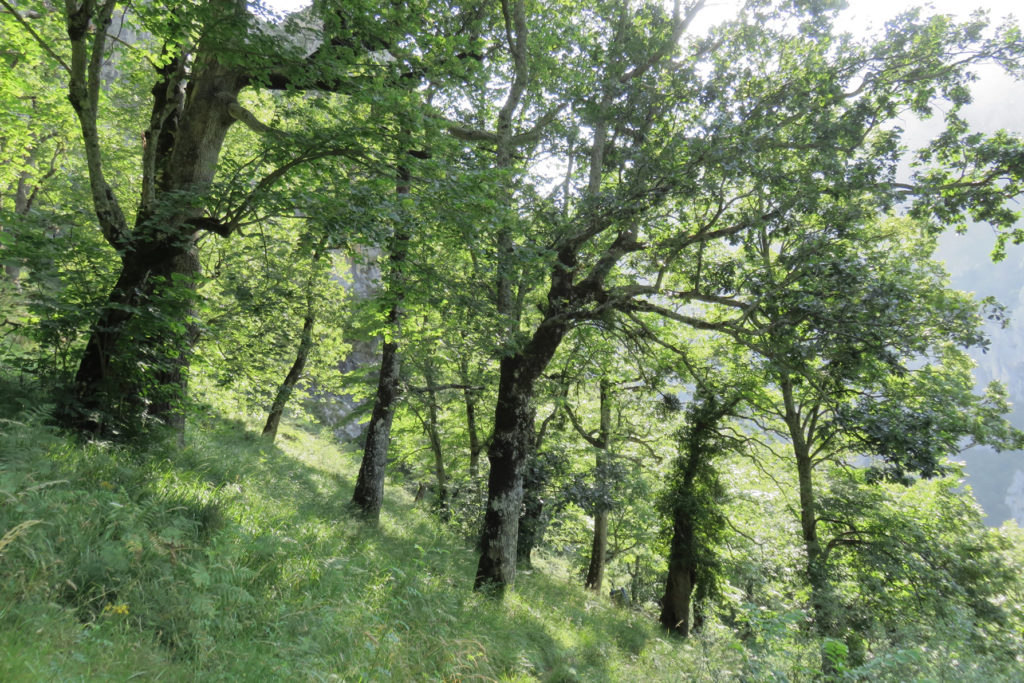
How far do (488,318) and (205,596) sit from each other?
546cm

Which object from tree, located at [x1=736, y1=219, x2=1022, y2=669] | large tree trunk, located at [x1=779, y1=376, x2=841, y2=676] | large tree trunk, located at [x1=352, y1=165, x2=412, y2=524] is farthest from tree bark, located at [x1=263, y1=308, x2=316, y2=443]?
large tree trunk, located at [x1=779, y1=376, x2=841, y2=676]

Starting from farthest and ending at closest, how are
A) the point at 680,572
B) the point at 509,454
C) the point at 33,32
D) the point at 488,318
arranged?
the point at 680,572 < the point at 509,454 < the point at 488,318 < the point at 33,32

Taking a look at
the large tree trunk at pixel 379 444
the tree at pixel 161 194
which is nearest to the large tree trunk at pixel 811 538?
the large tree trunk at pixel 379 444

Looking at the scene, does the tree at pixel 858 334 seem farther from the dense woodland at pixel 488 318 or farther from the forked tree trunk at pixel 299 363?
the forked tree trunk at pixel 299 363

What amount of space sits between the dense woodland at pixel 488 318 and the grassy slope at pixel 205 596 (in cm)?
4

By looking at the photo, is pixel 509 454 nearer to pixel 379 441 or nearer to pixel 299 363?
pixel 379 441

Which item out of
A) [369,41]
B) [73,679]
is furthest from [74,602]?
[369,41]

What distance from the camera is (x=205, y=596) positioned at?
149 inches

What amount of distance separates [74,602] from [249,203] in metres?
4.36

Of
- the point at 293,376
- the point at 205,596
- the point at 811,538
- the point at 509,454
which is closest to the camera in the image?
the point at 205,596

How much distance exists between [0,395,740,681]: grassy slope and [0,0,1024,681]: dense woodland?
40 mm

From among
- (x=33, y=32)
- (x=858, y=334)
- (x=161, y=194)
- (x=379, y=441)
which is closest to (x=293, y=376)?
(x=379, y=441)

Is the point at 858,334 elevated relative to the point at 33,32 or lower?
lower

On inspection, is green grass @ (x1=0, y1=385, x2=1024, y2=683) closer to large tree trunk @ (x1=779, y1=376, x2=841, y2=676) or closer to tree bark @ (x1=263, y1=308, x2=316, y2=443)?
large tree trunk @ (x1=779, y1=376, x2=841, y2=676)
